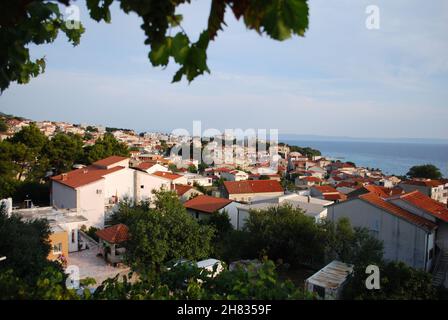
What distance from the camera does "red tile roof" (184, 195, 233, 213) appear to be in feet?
74.7

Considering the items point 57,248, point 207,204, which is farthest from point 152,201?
point 57,248

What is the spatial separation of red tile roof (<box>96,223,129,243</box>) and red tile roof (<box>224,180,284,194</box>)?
1725 cm

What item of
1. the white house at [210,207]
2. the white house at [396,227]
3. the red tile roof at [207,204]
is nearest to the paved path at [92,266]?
the white house at [210,207]

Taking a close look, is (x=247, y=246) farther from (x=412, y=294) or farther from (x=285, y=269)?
(x=412, y=294)

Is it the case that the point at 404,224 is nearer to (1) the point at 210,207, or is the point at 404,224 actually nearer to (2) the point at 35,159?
(1) the point at 210,207

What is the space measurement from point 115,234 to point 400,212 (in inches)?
503

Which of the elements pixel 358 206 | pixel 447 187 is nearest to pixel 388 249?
pixel 358 206

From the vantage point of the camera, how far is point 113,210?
72.5ft

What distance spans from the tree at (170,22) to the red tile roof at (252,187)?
104ft

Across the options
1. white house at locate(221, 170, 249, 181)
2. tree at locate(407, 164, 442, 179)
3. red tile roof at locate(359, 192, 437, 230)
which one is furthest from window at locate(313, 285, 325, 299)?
tree at locate(407, 164, 442, 179)

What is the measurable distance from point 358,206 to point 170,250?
8528 mm

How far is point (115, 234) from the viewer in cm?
1678

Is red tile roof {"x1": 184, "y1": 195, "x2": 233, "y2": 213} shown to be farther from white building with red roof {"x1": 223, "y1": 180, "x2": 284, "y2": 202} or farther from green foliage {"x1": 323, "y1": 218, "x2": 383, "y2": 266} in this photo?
green foliage {"x1": 323, "y1": 218, "x2": 383, "y2": 266}

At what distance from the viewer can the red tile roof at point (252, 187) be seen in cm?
3416
